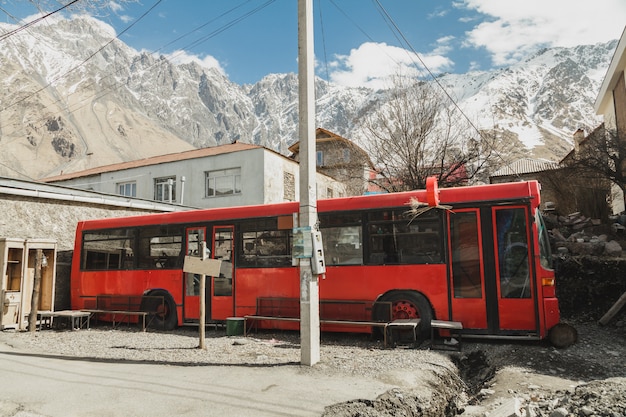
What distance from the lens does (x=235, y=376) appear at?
6.38 metres

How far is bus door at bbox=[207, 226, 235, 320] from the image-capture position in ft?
34.5

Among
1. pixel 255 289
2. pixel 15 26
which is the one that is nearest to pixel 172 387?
pixel 255 289

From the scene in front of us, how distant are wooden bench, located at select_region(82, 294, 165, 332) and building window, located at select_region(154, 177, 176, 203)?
16.0 m

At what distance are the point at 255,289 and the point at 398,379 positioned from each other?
15.8 ft

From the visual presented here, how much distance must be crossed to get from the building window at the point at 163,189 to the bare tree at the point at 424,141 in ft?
45.1

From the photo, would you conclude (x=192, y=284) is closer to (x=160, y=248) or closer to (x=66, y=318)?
(x=160, y=248)

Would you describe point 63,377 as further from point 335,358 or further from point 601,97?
point 601,97

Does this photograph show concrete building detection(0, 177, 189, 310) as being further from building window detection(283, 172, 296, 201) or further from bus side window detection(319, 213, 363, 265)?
building window detection(283, 172, 296, 201)

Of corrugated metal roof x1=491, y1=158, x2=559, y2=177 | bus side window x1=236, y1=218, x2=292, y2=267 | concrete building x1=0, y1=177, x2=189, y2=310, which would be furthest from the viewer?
corrugated metal roof x1=491, y1=158, x2=559, y2=177

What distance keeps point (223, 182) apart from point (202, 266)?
1900cm

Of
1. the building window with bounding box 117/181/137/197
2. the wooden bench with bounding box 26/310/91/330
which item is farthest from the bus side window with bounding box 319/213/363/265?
the building window with bounding box 117/181/137/197

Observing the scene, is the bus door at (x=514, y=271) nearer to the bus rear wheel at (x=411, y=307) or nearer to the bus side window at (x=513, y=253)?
the bus side window at (x=513, y=253)

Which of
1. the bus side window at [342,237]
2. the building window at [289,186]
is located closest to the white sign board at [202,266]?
the bus side window at [342,237]

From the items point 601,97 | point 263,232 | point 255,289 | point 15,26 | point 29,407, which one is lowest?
point 29,407
